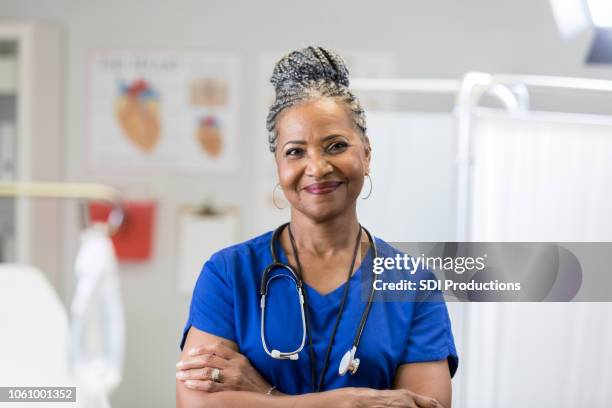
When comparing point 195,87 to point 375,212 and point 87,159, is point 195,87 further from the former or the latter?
point 375,212

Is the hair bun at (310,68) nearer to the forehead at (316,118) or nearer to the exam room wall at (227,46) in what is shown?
the forehead at (316,118)

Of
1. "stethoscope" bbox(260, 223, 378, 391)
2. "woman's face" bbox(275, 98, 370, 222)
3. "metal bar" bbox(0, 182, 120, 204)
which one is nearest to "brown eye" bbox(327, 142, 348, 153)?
"woman's face" bbox(275, 98, 370, 222)

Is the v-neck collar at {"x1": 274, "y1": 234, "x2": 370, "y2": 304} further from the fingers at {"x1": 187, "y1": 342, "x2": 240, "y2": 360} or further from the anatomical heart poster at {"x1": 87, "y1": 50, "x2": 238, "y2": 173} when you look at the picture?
the anatomical heart poster at {"x1": 87, "y1": 50, "x2": 238, "y2": 173}

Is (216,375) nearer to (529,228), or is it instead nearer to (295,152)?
(295,152)

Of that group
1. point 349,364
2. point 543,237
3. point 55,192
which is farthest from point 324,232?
point 55,192

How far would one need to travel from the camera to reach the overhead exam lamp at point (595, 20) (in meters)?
1.11

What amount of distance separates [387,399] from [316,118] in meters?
0.29

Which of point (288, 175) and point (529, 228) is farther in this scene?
point (529, 228)

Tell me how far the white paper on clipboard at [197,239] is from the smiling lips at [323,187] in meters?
1.10

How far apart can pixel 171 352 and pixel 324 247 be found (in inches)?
45.3

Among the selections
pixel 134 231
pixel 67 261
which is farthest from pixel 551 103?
pixel 67 261

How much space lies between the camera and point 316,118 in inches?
29.7

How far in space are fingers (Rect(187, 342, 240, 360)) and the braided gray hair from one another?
0.22 metres

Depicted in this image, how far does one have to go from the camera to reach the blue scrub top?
78cm
